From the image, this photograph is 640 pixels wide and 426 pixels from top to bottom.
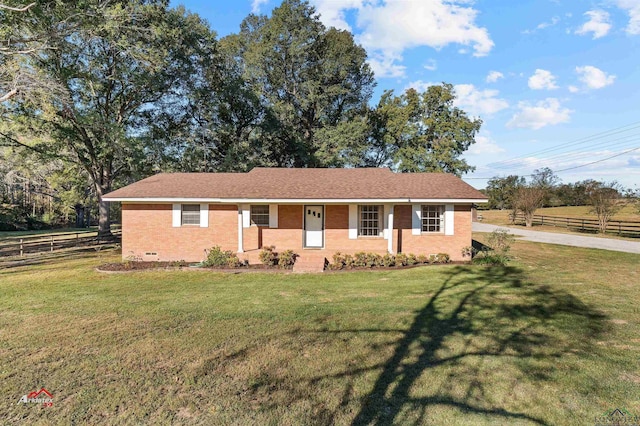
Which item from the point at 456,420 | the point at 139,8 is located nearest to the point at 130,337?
the point at 456,420

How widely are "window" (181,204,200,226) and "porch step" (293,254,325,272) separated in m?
4.79

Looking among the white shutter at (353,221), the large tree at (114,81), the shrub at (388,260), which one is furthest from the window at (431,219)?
the large tree at (114,81)

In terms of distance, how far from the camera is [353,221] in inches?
538

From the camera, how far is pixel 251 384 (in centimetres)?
414

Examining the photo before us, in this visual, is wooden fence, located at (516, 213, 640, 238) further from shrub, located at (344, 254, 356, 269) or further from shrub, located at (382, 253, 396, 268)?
shrub, located at (344, 254, 356, 269)

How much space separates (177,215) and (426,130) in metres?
22.8

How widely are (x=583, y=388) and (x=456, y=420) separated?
1930 millimetres

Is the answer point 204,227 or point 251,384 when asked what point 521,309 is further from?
point 204,227

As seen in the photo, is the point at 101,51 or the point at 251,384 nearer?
the point at 251,384

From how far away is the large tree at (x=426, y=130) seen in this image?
1083 inches

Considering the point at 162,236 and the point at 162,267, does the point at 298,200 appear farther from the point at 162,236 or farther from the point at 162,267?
the point at 162,236

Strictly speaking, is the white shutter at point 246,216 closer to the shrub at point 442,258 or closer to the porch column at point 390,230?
the porch column at point 390,230

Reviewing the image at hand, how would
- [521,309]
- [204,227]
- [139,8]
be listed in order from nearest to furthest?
1. [521,309]
2. [204,227]
3. [139,8]

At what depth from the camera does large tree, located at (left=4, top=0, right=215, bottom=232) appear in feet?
50.8
